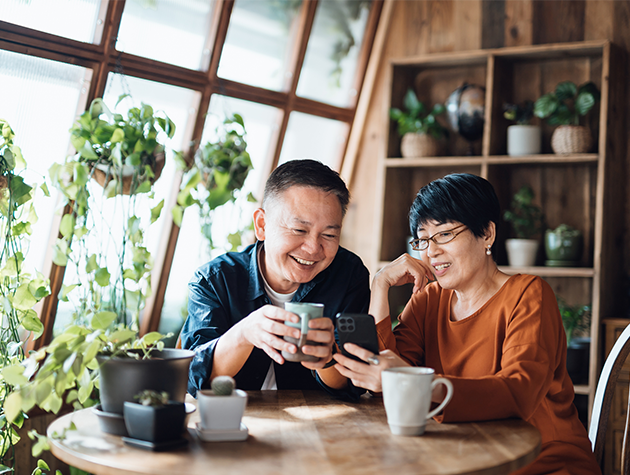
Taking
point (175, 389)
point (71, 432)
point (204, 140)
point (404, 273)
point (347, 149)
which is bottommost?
point (71, 432)

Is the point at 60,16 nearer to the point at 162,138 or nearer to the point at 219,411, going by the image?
the point at 162,138

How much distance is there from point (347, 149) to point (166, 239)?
149cm

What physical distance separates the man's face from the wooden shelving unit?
6.39 ft

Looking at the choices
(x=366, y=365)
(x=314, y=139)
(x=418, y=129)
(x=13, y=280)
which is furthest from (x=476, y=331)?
(x=314, y=139)

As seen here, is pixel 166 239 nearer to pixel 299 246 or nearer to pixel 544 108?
pixel 299 246

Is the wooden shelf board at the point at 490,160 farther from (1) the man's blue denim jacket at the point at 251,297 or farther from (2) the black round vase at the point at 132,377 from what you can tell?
(2) the black round vase at the point at 132,377

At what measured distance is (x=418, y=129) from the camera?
141 inches

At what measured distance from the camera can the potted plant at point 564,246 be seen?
10.5ft

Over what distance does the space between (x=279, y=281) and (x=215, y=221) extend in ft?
5.40

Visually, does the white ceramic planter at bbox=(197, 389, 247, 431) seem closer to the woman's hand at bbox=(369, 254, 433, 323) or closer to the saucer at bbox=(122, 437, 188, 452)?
the saucer at bbox=(122, 437, 188, 452)

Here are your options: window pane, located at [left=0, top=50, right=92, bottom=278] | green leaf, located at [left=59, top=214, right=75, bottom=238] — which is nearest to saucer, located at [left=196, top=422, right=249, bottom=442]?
green leaf, located at [left=59, top=214, right=75, bottom=238]

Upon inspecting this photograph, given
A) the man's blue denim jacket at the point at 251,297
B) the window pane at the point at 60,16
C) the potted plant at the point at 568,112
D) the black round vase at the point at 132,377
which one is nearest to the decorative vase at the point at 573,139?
the potted plant at the point at 568,112

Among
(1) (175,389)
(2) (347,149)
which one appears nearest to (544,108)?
(2) (347,149)

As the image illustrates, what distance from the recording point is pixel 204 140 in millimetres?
3305
